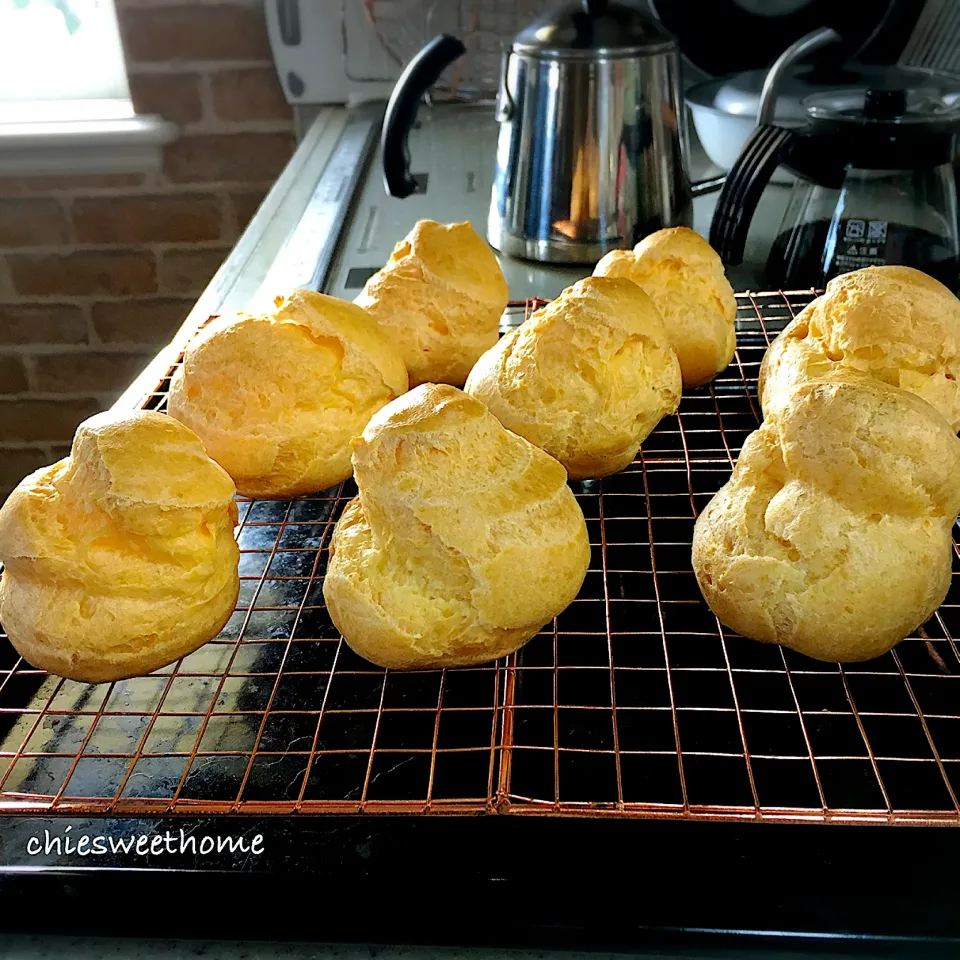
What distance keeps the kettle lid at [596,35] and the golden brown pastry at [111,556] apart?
0.86 metres

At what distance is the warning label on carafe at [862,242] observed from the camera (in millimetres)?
1229

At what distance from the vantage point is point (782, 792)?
66 cm

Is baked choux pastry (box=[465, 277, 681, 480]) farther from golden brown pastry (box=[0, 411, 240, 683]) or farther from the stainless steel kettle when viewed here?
the stainless steel kettle

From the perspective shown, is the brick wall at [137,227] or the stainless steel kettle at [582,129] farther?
the brick wall at [137,227]

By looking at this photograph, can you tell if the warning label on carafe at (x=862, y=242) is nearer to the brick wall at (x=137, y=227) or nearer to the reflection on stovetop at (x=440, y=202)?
the reflection on stovetop at (x=440, y=202)

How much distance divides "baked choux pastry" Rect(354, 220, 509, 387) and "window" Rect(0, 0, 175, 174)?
1.30m

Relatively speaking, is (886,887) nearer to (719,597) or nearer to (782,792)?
(782,792)

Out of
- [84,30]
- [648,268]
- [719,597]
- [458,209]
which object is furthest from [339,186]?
[719,597]

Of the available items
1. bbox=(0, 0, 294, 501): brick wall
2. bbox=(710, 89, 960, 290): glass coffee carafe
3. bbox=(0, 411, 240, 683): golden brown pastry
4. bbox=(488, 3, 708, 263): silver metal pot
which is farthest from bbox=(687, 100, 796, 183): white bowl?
bbox=(0, 411, 240, 683): golden brown pastry

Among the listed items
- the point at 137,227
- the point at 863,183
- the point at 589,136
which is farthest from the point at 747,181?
the point at 137,227

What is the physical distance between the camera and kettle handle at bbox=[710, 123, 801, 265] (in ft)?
3.84

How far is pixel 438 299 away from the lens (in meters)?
1.12

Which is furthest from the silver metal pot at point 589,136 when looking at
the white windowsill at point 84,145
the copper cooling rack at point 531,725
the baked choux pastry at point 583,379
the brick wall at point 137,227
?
the white windowsill at point 84,145

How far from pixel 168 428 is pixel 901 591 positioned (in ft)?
2.01
